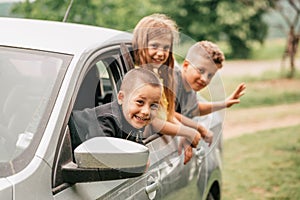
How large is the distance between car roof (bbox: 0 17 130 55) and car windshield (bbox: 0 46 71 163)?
1.8 inches

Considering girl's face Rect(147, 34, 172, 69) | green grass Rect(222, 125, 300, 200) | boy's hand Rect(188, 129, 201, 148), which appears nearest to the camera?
girl's face Rect(147, 34, 172, 69)

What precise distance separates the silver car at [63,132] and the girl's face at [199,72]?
0.37 metres

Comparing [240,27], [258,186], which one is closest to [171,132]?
[258,186]

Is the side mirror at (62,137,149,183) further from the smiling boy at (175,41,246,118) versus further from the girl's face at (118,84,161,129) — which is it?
the smiling boy at (175,41,246,118)

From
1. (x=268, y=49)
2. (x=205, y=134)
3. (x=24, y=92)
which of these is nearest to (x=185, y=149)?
(x=205, y=134)

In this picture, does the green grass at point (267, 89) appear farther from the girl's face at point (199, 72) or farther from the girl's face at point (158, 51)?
the girl's face at point (158, 51)

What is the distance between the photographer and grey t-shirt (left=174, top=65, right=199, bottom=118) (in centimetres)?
386

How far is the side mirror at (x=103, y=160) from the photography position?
2545 millimetres

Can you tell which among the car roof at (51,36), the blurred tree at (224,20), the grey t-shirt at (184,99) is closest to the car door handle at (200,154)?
the grey t-shirt at (184,99)

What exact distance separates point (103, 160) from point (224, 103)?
1.72 metres

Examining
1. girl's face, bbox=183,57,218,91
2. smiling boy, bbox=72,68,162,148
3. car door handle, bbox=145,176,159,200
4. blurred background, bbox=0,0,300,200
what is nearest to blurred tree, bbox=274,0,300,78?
blurred background, bbox=0,0,300,200

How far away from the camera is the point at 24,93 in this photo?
2.94m

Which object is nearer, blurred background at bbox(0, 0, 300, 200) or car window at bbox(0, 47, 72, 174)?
car window at bbox(0, 47, 72, 174)

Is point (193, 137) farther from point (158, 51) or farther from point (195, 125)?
point (158, 51)
